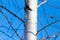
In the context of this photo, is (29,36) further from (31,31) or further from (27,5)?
(27,5)

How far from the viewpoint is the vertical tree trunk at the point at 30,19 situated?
0.82 metres

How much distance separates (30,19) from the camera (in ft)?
2.70

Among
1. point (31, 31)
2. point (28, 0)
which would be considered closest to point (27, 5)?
point (28, 0)

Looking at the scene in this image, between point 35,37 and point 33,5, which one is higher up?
point 33,5

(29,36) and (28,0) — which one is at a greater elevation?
(28,0)

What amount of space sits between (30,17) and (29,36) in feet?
0.29

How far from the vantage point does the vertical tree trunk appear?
0.82 meters

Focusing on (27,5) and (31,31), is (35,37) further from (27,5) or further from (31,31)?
(27,5)

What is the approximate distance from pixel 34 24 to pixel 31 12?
0.19 feet

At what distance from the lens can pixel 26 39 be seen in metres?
0.81

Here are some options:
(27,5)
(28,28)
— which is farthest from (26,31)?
(27,5)

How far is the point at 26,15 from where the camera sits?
823 mm

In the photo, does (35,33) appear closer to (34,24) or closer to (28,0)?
(34,24)

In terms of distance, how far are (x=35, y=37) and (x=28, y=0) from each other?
0.18m
